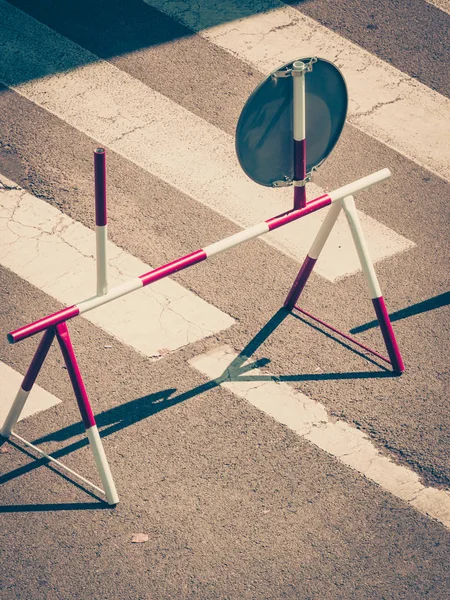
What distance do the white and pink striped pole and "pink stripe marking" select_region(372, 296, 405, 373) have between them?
3.55 ft

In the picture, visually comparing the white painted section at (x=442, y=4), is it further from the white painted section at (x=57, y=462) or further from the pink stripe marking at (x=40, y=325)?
the white painted section at (x=57, y=462)

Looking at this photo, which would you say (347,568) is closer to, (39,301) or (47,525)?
(47,525)

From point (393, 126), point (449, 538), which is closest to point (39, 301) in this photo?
point (449, 538)

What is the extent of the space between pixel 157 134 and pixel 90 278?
6.73 ft

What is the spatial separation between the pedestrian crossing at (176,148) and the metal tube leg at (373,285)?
786mm

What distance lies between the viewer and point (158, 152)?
796 cm

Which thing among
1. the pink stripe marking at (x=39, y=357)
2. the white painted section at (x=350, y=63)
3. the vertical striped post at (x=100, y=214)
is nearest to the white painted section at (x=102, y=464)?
the pink stripe marking at (x=39, y=357)

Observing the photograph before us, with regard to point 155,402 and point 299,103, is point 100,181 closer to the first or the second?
point 299,103

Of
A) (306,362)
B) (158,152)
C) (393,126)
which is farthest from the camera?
(393,126)

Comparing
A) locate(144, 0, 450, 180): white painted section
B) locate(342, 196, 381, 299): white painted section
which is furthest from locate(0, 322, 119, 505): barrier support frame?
locate(144, 0, 450, 180): white painted section

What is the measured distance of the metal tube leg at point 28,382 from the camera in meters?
5.08

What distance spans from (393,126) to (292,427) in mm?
4003

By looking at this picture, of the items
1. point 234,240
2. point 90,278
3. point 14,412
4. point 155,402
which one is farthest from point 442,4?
point 14,412

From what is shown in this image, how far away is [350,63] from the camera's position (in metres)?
9.12
